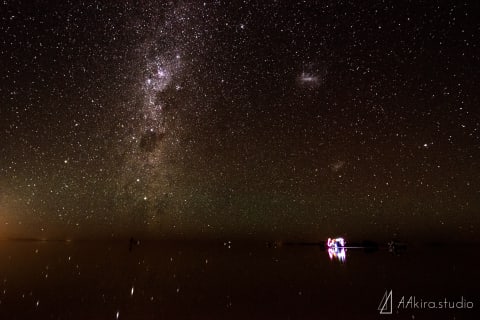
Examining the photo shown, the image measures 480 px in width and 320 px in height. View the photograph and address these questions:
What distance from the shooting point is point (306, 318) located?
9789 mm

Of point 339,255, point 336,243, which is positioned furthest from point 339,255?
point 336,243

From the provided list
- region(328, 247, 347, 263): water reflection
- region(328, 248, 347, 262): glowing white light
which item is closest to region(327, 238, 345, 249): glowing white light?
region(328, 247, 347, 263): water reflection

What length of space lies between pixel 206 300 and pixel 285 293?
10.4 ft

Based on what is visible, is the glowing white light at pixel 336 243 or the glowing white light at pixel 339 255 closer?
the glowing white light at pixel 339 255

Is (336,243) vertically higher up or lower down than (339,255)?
higher up

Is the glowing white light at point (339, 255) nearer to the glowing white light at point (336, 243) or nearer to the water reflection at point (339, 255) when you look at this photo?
the water reflection at point (339, 255)

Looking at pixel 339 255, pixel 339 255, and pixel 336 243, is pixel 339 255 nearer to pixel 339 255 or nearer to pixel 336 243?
pixel 339 255

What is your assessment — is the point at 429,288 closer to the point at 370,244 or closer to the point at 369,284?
the point at 369,284

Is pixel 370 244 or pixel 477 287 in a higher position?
pixel 370 244

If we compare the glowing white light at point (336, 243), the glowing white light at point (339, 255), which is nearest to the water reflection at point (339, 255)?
the glowing white light at point (339, 255)

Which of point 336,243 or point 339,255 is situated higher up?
point 336,243

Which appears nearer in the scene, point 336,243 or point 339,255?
point 339,255

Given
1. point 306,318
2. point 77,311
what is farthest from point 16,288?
point 306,318

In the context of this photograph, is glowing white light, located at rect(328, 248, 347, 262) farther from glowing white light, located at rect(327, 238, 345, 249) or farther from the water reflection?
glowing white light, located at rect(327, 238, 345, 249)
